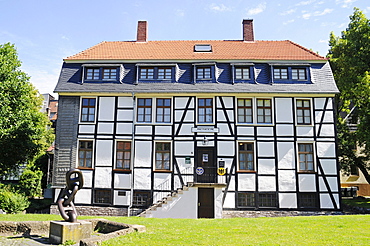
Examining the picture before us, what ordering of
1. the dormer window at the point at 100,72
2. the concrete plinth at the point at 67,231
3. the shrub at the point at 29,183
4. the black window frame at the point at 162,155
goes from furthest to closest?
the shrub at the point at 29,183 → the dormer window at the point at 100,72 → the black window frame at the point at 162,155 → the concrete plinth at the point at 67,231

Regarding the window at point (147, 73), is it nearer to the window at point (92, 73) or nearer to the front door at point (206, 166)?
the window at point (92, 73)

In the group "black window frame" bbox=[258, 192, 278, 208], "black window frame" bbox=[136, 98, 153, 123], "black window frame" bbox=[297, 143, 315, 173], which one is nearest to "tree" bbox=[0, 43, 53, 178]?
"black window frame" bbox=[136, 98, 153, 123]

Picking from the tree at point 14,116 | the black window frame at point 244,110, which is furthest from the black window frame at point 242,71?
the tree at point 14,116

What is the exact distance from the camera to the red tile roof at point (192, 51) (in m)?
Answer: 19.9

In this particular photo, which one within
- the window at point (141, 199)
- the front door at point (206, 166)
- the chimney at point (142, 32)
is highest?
the chimney at point (142, 32)

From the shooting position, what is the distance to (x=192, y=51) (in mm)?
21312

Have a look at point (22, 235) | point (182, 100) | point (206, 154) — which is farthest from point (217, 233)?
point (182, 100)

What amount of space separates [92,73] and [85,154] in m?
4.75

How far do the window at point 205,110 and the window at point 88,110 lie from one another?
6.05 m

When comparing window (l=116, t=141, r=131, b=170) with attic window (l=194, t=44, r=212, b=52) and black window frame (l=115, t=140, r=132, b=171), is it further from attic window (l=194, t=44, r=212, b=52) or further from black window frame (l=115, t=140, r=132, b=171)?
attic window (l=194, t=44, r=212, b=52)

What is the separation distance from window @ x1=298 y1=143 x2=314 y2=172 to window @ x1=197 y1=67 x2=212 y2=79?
6.46m

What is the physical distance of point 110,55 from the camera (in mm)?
20328

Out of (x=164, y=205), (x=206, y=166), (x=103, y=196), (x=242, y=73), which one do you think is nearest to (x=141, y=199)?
(x=164, y=205)

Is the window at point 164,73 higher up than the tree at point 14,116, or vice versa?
the window at point 164,73
